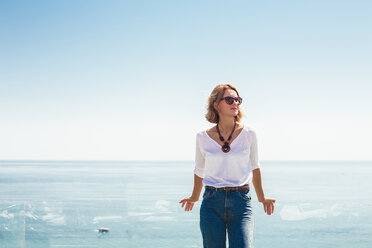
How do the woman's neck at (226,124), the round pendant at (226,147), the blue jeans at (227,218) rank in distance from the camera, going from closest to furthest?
the blue jeans at (227,218) → the round pendant at (226,147) → the woman's neck at (226,124)

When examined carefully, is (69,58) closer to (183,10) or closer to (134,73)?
(134,73)

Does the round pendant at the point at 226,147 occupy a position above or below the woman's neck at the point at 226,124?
below

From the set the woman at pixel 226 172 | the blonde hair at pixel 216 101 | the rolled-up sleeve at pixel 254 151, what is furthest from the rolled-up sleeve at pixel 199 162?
the rolled-up sleeve at pixel 254 151

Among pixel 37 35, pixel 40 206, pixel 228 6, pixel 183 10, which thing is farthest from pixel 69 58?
pixel 40 206

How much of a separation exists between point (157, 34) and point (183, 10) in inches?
115

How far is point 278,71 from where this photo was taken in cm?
3177

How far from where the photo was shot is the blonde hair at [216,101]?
238cm

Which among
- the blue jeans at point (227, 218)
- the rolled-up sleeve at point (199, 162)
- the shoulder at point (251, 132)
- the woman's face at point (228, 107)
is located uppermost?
the woman's face at point (228, 107)

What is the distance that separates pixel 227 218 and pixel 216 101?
709 millimetres

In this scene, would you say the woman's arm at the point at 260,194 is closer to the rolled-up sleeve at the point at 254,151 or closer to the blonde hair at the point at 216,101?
the rolled-up sleeve at the point at 254,151

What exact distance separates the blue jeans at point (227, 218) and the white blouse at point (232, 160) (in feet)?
0.22

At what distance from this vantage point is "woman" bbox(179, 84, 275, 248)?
215 centimetres

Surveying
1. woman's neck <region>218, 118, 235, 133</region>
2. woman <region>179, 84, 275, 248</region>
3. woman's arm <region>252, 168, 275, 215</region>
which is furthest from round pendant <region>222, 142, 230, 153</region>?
woman's arm <region>252, 168, 275, 215</region>

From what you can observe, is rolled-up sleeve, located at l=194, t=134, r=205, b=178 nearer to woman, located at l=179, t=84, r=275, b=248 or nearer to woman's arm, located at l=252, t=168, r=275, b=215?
woman, located at l=179, t=84, r=275, b=248
